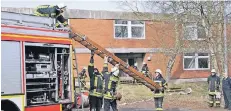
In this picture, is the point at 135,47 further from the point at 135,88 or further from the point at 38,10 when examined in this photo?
the point at 38,10

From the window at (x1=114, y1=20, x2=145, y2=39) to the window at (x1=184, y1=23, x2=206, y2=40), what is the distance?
36.7 feet

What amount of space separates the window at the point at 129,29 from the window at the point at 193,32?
11.2 m

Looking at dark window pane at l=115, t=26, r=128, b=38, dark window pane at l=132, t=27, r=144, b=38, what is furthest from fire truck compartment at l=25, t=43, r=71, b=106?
dark window pane at l=132, t=27, r=144, b=38

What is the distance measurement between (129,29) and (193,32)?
1198 centimetres

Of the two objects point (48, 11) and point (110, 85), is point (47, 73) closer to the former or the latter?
point (48, 11)

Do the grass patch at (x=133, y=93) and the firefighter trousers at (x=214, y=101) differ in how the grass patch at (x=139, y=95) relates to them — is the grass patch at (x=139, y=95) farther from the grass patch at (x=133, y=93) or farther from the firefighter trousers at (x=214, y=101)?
the firefighter trousers at (x=214, y=101)

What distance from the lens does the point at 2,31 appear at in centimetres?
838

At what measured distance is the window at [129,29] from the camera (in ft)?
102

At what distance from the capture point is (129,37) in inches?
1241

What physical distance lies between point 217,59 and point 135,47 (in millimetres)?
12809

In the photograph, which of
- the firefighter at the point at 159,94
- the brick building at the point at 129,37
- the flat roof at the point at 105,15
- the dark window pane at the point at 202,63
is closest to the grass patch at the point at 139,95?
the brick building at the point at 129,37

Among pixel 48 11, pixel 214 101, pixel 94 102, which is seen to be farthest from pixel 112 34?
pixel 48 11

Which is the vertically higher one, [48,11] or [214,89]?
[48,11]

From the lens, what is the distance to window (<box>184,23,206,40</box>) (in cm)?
1887
